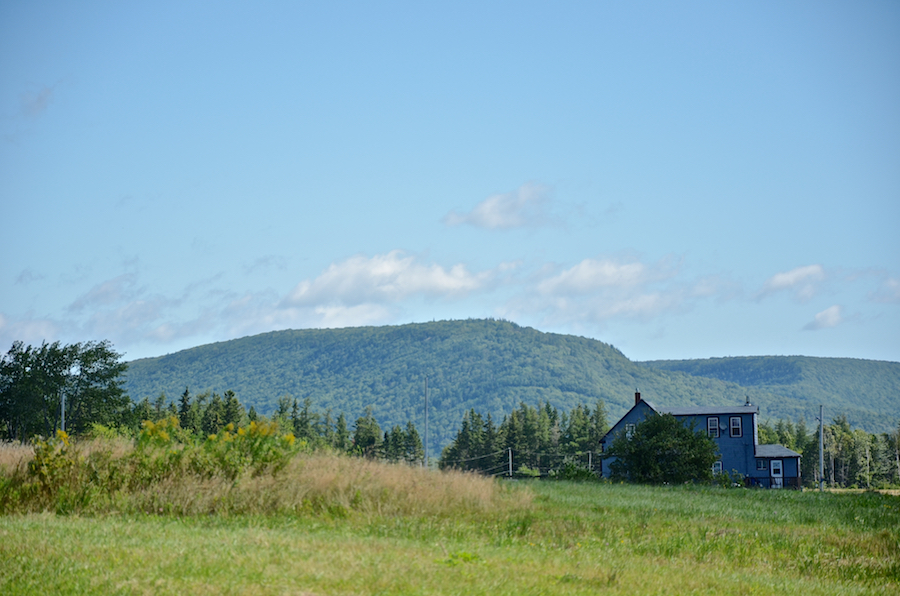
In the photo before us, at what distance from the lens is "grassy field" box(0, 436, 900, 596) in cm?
877

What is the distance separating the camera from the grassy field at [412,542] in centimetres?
877

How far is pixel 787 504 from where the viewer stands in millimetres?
22609

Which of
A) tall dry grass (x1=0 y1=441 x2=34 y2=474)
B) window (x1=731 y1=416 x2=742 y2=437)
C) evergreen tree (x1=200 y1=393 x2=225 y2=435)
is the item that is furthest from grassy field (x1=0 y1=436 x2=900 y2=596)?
evergreen tree (x1=200 y1=393 x2=225 y2=435)

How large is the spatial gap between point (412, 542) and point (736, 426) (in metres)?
57.2

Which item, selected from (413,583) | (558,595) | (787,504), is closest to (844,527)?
(787,504)

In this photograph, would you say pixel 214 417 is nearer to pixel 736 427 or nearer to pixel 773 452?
pixel 736 427

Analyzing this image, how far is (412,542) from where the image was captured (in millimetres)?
11758

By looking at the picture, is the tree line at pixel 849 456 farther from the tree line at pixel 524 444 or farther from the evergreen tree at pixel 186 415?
the evergreen tree at pixel 186 415

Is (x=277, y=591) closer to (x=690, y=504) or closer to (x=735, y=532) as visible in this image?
(x=735, y=532)

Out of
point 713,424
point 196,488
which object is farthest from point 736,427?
point 196,488

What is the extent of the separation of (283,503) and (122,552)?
5.15 m

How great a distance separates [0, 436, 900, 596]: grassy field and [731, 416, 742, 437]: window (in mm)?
45192

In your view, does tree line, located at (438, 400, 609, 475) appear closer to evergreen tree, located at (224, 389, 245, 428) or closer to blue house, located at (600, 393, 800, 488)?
evergreen tree, located at (224, 389, 245, 428)

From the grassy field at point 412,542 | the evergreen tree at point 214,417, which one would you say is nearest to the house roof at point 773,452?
the grassy field at point 412,542
